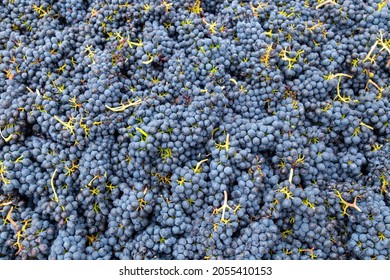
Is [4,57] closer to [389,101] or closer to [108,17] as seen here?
[108,17]

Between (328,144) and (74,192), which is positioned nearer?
(74,192)

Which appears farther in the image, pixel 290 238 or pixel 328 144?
pixel 328 144

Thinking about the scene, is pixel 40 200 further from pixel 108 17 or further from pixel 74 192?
pixel 108 17

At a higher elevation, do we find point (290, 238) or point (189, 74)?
point (189, 74)

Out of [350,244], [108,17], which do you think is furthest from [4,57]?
[350,244]
